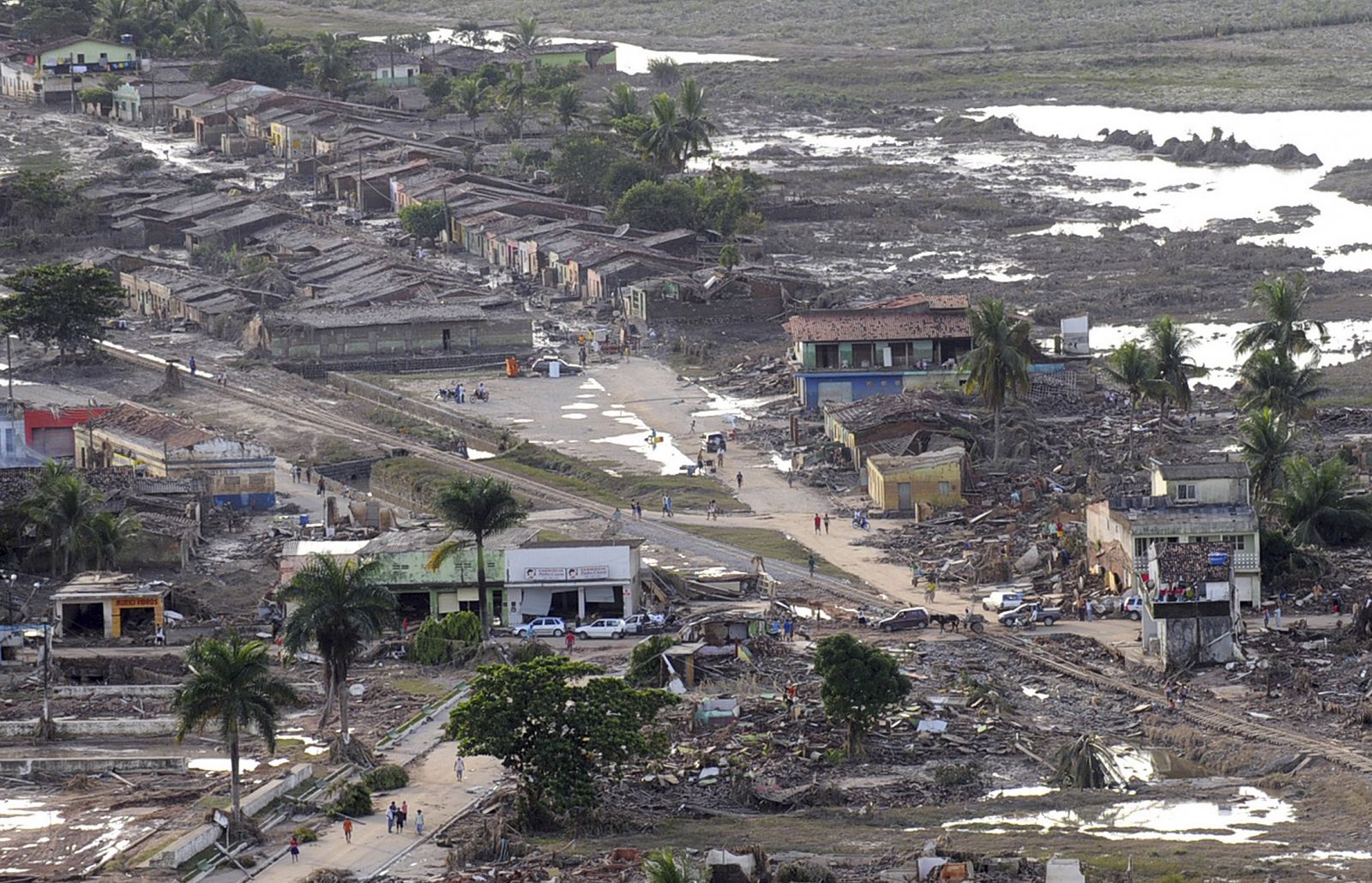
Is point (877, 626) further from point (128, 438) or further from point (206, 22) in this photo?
point (206, 22)

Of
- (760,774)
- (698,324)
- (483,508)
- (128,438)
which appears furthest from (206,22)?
(760,774)

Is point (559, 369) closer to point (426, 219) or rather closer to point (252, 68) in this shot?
point (426, 219)

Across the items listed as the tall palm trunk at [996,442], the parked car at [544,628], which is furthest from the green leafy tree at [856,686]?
the tall palm trunk at [996,442]

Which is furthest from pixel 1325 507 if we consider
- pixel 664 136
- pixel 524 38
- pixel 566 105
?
pixel 524 38

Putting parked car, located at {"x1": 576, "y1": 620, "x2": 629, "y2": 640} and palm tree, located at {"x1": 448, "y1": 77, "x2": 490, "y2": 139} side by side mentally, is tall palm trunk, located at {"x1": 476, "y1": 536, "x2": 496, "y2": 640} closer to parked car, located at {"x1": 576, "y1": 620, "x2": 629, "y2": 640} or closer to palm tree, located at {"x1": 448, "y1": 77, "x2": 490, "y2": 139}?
parked car, located at {"x1": 576, "y1": 620, "x2": 629, "y2": 640}

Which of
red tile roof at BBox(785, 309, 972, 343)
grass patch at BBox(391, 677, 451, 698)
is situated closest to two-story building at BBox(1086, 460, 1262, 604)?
grass patch at BBox(391, 677, 451, 698)

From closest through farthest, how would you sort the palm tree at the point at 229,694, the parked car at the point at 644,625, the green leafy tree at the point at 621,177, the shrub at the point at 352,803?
the palm tree at the point at 229,694
the shrub at the point at 352,803
the parked car at the point at 644,625
the green leafy tree at the point at 621,177

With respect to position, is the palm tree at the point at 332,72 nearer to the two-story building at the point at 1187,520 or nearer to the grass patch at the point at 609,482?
the grass patch at the point at 609,482
